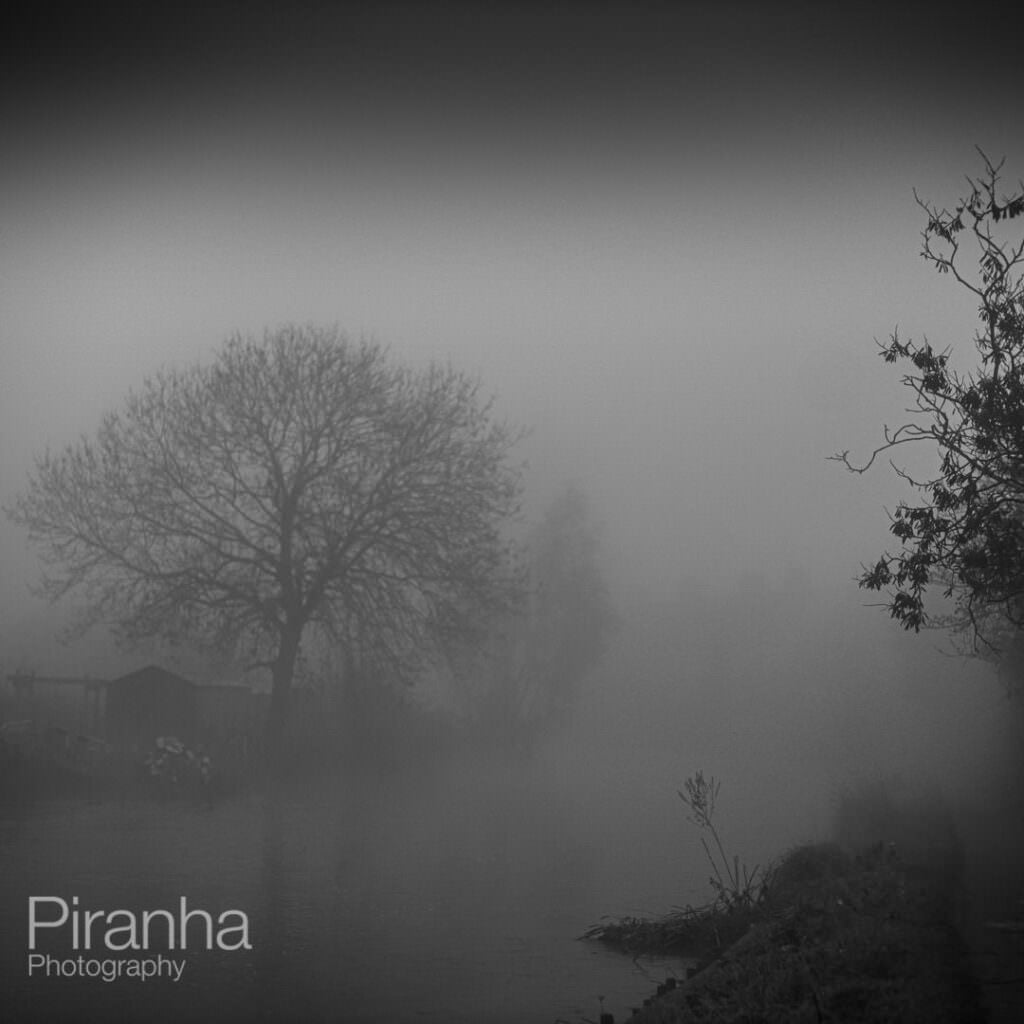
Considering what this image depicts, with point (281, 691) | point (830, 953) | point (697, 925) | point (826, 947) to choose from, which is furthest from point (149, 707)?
point (830, 953)

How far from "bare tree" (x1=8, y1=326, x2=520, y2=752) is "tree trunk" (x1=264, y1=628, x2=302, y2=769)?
43mm

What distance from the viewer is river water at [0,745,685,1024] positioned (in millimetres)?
9492

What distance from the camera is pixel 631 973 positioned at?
10.5 m

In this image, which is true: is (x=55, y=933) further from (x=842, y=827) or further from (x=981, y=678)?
(x=981, y=678)

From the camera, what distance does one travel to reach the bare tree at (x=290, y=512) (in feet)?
79.3

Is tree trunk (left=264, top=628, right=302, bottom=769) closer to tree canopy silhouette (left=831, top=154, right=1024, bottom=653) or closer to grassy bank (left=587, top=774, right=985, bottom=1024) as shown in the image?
grassy bank (left=587, top=774, right=985, bottom=1024)

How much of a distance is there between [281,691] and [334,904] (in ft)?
38.3

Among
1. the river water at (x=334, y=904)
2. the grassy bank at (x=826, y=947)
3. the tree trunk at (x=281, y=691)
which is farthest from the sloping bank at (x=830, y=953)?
the tree trunk at (x=281, y=691)

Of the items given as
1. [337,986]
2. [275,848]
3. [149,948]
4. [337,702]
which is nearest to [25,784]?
[275,848]

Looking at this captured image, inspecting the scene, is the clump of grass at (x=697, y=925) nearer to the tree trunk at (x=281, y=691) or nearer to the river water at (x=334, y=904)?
the river water at (x=334, y=904)

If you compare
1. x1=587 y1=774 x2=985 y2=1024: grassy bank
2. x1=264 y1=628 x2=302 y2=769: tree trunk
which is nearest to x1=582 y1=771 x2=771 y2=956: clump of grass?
x1=587 y1=774 x2=985 y2=1024: grassy bank

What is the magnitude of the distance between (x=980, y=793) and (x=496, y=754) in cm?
1039

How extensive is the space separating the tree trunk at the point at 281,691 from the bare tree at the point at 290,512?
0.04 metres

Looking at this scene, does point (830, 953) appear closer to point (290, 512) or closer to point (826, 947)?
point (826, 947)
